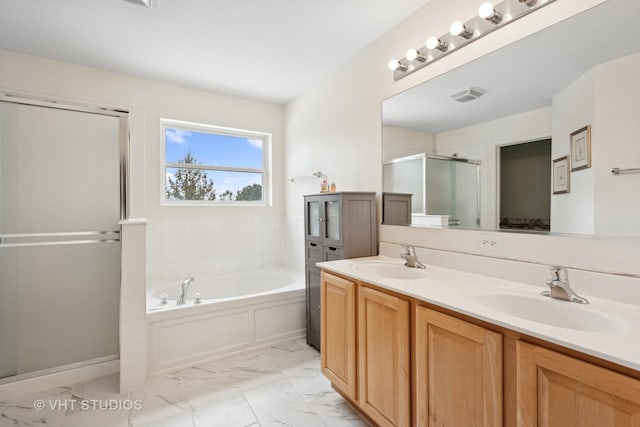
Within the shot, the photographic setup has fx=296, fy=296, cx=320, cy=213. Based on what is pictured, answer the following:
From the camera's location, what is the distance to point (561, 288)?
1.19 meters

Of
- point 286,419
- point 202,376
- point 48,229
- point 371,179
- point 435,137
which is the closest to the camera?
point 286,419

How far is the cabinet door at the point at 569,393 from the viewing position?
746 millimetres

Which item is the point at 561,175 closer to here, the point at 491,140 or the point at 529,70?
the point at 491,140

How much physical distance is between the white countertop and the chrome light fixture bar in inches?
52.5

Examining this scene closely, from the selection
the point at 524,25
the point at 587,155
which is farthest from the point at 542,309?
the point at 524,25

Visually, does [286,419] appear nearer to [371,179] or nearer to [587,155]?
[371,179]

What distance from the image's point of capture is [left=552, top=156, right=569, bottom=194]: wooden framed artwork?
133cm

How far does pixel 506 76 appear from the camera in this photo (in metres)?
1.57

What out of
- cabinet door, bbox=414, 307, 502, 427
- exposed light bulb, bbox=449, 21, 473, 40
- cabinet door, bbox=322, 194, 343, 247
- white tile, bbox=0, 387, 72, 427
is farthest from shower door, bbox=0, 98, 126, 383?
exposed light bulb, bbox=449, 21, 473, 40

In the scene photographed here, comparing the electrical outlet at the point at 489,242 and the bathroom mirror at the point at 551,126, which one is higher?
the bathroom mirror at the point at 551,126

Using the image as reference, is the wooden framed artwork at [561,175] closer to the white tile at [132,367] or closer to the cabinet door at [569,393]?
the cabinet door at [569,393]

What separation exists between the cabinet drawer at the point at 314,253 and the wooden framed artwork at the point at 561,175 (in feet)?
5.31

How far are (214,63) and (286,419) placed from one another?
2881 millimetres

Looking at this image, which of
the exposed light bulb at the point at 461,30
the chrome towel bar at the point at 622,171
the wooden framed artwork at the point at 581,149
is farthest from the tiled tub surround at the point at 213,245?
the chrome towel bar at the point at 622,171
